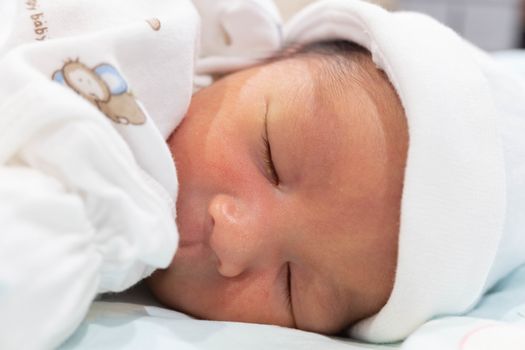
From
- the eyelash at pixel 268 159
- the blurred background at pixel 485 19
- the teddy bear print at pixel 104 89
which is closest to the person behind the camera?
the teddy bear print at pixel 104 89

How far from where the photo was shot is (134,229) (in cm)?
65

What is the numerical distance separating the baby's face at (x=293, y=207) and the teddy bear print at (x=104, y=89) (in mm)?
140

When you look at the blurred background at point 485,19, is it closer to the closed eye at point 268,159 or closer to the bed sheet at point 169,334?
the closed eye at point 268,159

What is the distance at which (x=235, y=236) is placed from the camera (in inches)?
30.2

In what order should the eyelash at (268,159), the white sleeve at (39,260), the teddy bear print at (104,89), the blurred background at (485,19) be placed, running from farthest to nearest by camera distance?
the blurred background at (485,19) < the eyelash at (268,159) < the teddy bear print at (104,89) < the white sleeve at (39,260)

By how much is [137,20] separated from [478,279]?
0.54 meters

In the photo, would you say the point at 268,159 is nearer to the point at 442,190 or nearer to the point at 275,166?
the point at 275,166

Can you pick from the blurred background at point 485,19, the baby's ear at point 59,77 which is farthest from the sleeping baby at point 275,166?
the blurred background at point 485,19

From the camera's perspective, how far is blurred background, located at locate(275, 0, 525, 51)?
336 cm

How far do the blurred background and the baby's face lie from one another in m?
2.74

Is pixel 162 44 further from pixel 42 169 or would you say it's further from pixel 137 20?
pixel 42 169

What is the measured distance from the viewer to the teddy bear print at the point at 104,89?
70 centimetres

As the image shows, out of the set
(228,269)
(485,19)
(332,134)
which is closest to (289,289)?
(228,269)

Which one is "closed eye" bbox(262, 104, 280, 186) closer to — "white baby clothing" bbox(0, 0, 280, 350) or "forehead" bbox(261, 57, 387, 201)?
"forehead" bbox(261, 57, 387, 201)
